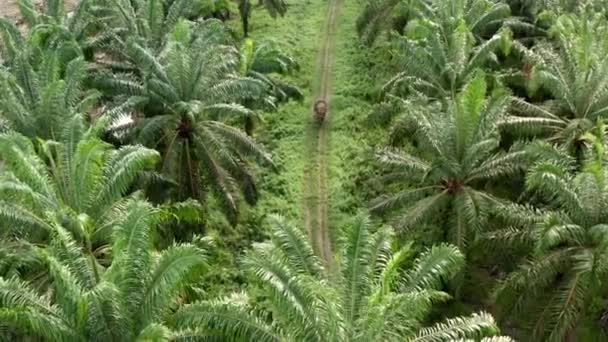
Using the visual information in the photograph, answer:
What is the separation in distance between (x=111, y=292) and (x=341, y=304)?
13.7ft

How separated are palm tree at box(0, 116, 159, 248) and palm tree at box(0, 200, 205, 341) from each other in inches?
43.9

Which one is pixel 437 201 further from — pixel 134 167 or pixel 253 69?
pixel 253 69

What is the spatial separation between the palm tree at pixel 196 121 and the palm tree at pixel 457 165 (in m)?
3.93

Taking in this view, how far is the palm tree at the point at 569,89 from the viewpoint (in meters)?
18.7

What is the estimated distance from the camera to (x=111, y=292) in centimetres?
1210

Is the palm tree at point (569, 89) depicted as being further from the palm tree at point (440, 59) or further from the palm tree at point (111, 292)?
the palm tree at point (111, 292)

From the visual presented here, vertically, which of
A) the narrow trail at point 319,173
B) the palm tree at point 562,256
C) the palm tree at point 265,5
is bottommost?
A: the narrow trail at point 319,173

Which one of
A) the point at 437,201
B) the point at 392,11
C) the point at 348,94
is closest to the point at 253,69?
the point at 348,94

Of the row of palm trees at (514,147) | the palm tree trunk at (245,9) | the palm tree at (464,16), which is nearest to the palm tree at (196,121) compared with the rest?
the row of palm trees at (514,147)

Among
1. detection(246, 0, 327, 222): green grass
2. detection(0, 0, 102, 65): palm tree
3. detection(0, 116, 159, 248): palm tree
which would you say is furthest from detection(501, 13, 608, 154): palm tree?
detection(0, 0, 102, 65): palm tree

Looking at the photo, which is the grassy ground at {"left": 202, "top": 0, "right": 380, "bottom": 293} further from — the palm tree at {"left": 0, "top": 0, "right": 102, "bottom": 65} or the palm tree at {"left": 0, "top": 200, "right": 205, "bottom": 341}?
the palm tree at {"left": 0, "top": 0, "right": 102, "bottom": 65}

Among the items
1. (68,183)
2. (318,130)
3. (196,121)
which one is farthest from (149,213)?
(318,130)

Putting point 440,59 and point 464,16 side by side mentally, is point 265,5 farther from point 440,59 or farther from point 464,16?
point 440,59

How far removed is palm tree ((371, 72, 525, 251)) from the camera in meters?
17.5
